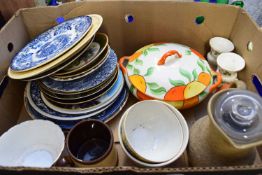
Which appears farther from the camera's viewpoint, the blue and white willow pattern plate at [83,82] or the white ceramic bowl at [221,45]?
the white ceramic bowl at [221,45]

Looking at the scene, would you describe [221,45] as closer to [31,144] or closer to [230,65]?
[230,65]

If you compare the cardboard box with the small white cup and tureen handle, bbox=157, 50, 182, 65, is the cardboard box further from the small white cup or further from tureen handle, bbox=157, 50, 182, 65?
tureen handle, bbox=157, 50, 182, 65

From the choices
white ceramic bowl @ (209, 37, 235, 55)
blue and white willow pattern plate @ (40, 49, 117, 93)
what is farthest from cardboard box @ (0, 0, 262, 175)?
blue and white willow pattern plate @ (40, 49, 117, 93)

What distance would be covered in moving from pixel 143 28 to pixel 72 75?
267 millimetres

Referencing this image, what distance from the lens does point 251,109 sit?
393 mm

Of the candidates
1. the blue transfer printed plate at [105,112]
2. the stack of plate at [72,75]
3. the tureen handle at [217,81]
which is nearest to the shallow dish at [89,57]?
the stack of plate at [72,75]

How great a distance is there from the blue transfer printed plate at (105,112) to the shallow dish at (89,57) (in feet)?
0.38

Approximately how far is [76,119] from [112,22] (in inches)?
11.4

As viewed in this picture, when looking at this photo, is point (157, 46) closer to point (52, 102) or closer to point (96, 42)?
point (96, 42)

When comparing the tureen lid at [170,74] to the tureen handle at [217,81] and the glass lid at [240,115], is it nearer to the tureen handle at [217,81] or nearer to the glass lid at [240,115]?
the tureen handle at [217,81]

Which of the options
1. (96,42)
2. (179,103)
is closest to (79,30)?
(96,42)

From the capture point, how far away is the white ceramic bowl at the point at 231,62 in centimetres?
62

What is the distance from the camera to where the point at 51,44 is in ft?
1.90

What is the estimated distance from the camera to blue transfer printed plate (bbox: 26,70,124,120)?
56cm
